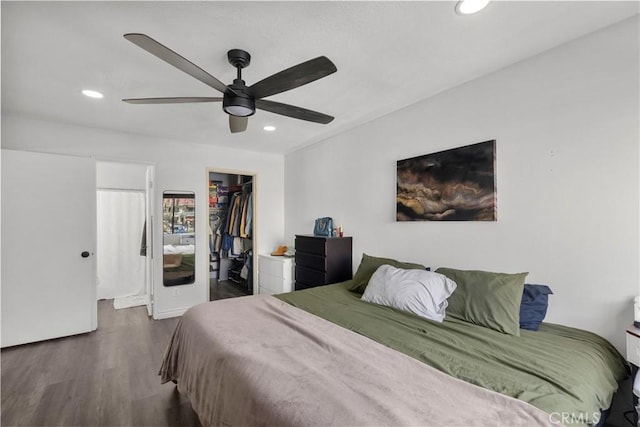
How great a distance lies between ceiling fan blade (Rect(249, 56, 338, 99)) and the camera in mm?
1516

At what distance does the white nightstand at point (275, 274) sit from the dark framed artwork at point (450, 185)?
1758 millimetres

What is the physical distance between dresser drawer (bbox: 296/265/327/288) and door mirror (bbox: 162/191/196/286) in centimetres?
155

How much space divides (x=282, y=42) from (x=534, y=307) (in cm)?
228

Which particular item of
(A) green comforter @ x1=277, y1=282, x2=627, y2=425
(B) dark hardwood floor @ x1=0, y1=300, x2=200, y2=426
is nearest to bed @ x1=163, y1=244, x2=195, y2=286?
(B) dark hardwood floor @ x1=0, y1=300, x2=200, y2=426

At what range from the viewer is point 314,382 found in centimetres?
117

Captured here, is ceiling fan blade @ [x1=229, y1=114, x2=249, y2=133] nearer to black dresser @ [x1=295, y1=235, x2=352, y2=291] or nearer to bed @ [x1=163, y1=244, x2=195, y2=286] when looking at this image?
black dresser @ [x1=295, y1=235, x2=352, y2=291]

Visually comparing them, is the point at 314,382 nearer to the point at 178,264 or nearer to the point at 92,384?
the point at 92,384

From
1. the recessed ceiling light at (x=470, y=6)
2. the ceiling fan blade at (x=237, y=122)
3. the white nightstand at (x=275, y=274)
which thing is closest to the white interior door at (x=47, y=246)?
the white nightstand at (x=275, y=274)

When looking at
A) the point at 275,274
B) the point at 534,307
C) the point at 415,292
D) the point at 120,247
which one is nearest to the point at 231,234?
the point at 275,274

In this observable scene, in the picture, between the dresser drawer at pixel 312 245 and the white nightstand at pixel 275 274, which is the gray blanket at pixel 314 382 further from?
the white nightstand at pixel 275 274

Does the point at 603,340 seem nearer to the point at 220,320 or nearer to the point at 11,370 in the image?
the point at 220,320

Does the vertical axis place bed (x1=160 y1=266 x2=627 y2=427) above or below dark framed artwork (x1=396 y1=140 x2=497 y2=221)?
below

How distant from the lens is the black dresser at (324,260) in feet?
10.8

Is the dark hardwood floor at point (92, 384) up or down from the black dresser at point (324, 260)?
down
